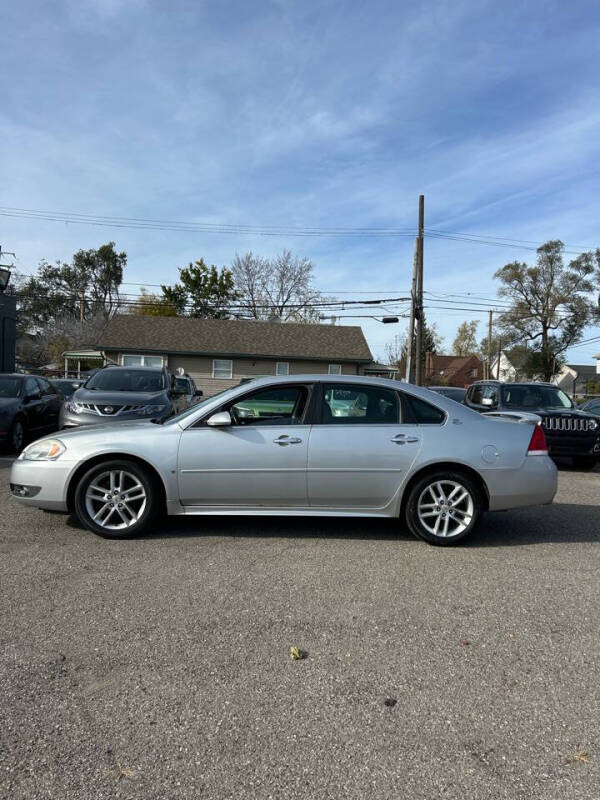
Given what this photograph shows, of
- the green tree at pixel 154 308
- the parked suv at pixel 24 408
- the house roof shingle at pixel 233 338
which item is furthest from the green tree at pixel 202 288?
the parked suv at pixel 24 408

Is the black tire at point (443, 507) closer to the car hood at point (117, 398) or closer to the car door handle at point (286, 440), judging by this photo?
the car door handle at point (286, 440)

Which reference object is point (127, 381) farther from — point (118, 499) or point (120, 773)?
point (120, 773)

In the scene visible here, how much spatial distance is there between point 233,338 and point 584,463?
80.0 feet

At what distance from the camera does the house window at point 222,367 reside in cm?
3247

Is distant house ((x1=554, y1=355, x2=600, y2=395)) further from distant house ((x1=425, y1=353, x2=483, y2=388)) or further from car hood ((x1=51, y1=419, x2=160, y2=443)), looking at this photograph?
car hood ((x1=51, y1=419, x2=160, y2=443))

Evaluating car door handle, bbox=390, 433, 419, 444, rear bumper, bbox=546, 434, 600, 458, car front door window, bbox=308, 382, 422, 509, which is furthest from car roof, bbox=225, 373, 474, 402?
rear bumper, bbox=546, 434, 600, 458

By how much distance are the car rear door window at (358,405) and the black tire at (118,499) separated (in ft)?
5.63

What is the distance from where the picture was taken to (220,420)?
5449 mm

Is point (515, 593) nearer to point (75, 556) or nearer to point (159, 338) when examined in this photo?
point (75, 556)

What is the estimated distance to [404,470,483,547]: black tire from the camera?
5.52m

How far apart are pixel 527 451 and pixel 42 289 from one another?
63155mm

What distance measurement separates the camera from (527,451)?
566 centimetres

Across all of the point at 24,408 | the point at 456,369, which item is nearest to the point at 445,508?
the point at 24,408

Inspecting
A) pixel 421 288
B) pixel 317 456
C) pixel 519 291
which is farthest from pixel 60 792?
pixel 519 291
